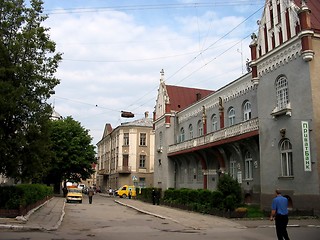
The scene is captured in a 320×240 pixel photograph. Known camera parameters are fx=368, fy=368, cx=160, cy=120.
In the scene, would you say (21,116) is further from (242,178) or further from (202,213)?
(242,178)

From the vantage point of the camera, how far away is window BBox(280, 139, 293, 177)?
22.1m

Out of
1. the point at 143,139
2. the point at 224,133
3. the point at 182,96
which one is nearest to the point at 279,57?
the point at 224,133

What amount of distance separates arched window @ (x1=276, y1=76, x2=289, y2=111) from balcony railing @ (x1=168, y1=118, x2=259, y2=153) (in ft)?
8.45

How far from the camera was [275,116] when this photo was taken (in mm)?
23281

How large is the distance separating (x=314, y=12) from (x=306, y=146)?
880 centimetres

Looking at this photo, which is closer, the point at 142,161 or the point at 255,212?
the point at 255,212

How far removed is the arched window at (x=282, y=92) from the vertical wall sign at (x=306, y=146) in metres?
2.53

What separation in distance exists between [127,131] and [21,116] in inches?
1935

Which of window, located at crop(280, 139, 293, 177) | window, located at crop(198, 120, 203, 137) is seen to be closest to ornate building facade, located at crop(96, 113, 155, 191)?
window, located at crop(198, 120, 203, 137)

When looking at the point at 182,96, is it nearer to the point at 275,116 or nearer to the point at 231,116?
the point at 231,116

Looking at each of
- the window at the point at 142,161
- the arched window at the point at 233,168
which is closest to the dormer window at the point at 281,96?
the arched window at the point at 233,168

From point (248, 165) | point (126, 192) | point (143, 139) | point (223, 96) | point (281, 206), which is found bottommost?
point (126, 192)

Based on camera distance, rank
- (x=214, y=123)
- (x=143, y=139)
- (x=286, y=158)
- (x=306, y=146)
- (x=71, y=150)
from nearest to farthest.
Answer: (x=306, y=146), (x=286, y=158), (x=214, y=123), (x=71, y=150), (x=143, y=139)

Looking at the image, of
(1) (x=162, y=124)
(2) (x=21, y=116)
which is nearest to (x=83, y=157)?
(1) (x=162, y=124)
